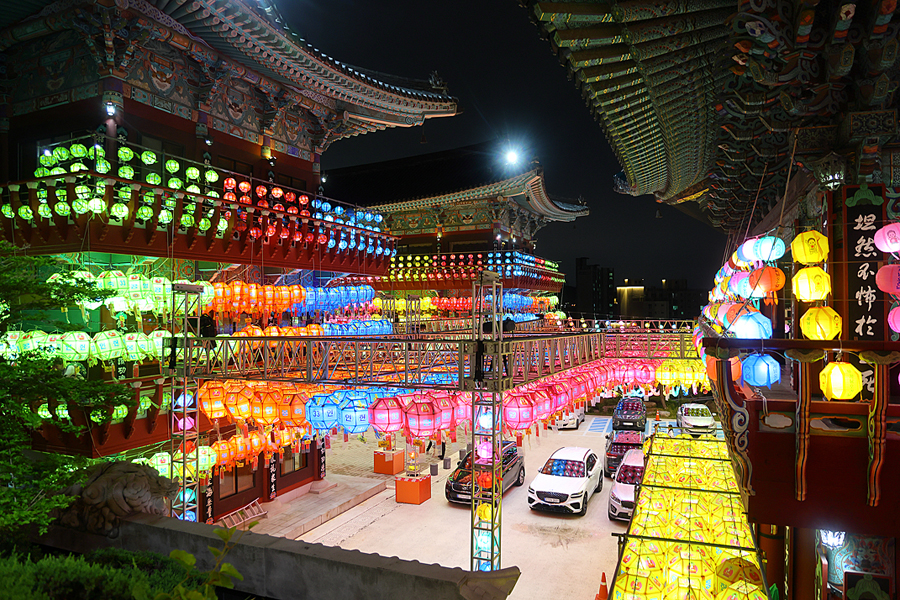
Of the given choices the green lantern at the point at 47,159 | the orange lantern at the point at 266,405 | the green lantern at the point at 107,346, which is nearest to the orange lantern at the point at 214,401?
the orange lantern at the point at 266,405

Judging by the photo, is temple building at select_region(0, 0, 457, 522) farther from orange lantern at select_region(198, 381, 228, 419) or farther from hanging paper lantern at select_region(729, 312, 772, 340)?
hanging paper lantern at select_region(729, 312, 772, 340)

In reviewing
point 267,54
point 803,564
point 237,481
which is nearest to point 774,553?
point 803,564

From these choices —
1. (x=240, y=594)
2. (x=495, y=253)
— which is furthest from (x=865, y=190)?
(x=495, y=253)

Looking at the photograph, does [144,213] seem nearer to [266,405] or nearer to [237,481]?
[266,405]

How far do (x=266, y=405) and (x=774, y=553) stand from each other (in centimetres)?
767

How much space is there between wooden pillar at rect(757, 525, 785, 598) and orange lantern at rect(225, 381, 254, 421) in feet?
26.0

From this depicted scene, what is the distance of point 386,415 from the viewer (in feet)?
24.4

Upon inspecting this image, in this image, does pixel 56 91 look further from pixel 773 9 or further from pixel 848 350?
pixel 848 350

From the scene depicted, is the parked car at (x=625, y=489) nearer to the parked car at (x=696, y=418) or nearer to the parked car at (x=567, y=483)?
the parked car at (x=567, y=483)

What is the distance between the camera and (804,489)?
187 inches

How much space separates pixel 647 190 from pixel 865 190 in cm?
Result: 857

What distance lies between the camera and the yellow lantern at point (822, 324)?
456 centimetres

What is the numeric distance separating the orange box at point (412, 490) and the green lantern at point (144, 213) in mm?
8778

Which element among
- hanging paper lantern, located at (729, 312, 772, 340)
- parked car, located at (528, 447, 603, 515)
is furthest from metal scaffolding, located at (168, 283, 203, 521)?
parked car, located at (528, 447, 603, 515)
